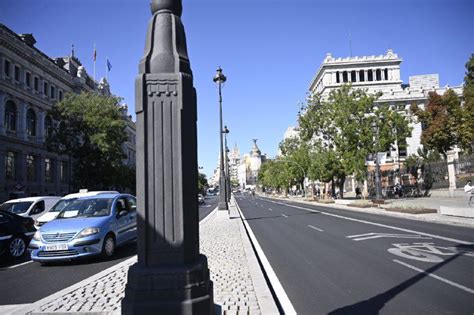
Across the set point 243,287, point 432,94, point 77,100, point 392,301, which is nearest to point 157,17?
point 243,287

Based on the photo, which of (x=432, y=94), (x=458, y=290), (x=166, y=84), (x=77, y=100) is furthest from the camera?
(x=432, y=94)

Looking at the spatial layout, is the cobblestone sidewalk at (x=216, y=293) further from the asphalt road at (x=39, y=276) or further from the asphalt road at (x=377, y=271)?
the asphalt road at (x=39, y=276)

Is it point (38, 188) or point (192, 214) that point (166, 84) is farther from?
point (38, 188)

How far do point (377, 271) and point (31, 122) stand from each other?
47.3 m

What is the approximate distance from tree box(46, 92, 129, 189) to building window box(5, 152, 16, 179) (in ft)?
14.3

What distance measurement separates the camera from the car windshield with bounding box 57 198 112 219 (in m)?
10.9

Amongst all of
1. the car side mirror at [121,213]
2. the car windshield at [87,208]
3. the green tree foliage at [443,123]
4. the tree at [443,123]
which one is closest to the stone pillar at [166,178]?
the car windshield at [87,208]

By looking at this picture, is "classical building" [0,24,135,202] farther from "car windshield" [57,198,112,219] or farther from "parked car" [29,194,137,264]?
"parked car" [29,194,137,264]

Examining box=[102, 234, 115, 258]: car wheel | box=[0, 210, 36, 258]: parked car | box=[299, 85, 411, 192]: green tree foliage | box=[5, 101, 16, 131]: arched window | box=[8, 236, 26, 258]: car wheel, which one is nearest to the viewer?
box=[102, 234, 115, 258]: car wheel

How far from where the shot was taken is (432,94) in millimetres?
48594

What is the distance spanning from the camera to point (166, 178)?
13.7ft

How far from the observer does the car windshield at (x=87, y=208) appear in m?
10.9

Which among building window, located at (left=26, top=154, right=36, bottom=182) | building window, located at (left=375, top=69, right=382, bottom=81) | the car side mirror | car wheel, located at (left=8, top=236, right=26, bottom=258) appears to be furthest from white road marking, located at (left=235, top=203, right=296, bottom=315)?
building window, located at (left=375, top=69, right=382, bottom=81)

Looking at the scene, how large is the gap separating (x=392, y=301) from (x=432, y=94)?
162ft
